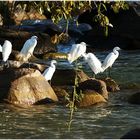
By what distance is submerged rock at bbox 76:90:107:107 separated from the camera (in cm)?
1283

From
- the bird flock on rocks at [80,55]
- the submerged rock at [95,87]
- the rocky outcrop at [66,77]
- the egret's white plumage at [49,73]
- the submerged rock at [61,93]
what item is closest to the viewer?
the bird flock on rocks at [80,55]

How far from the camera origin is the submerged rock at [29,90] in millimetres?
12844

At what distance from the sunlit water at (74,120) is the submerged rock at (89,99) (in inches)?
6.9

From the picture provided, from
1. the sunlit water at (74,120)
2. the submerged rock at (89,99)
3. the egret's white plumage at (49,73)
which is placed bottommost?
the sunlit water at (74,120)

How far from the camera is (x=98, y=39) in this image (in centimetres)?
2591

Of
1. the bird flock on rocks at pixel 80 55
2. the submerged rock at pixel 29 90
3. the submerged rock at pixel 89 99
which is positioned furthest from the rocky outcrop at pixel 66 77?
the submerged rock at pixel 89 99

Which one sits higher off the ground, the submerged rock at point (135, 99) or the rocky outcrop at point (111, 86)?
the submerged rock at point (135, 99)

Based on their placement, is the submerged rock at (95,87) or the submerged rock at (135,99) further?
the submerged rock at (95,87)

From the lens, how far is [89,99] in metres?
12.9

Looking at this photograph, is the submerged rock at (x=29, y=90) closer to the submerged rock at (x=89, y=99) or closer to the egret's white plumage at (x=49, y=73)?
the submerged rock at (x=89, y=99)

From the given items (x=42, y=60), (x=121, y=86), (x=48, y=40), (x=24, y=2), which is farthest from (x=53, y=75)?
(x=24, y=2)

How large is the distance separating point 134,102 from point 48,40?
35.1 ft

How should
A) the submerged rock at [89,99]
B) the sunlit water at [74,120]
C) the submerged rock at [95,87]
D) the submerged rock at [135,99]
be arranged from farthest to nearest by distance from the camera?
1. the submerged rock at [95,87]
2. the submerged rock at [135,99]
3. the submerged rock at [89,99]
4. the sunlit water at [74,120]

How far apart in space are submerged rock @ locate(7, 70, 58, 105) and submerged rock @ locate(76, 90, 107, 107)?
88 cm
